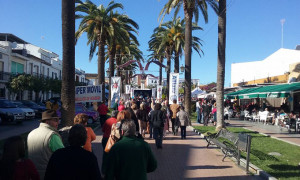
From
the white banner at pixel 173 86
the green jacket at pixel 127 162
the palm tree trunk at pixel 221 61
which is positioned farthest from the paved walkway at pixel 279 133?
the green jacket at pixel 127 162

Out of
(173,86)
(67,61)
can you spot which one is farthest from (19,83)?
(67,61)

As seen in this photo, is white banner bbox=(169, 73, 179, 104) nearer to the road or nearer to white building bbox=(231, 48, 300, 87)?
the road

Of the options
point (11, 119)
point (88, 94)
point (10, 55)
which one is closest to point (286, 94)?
point (88, 94)

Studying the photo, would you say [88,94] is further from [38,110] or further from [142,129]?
[38,110]

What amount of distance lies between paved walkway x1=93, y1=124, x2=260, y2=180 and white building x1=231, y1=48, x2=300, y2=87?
24.7 meters

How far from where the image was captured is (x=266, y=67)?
3534 centimetres

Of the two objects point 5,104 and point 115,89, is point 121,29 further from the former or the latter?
point 5,104

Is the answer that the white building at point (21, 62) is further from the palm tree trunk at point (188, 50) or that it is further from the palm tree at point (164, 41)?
the palm tree trunk at point (188, 50)

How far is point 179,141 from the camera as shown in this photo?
1214cm

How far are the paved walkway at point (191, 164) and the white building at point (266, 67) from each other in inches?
972

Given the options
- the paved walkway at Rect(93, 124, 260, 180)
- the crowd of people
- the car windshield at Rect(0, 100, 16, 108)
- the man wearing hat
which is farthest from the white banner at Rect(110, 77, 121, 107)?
the man wearing hat

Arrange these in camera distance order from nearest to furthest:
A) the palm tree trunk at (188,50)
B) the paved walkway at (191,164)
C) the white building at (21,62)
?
the paved walkway at (191,164) < the palm tree trunk at (188,50) < the white building at (21,62)

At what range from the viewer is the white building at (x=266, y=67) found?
31.9 metres

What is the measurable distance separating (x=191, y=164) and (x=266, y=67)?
30.9 meters
